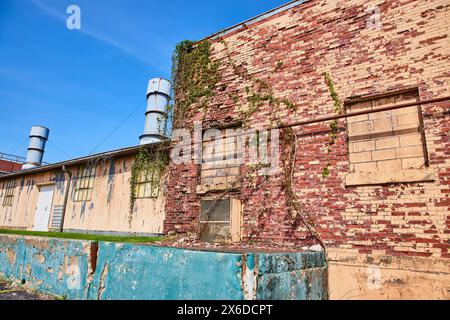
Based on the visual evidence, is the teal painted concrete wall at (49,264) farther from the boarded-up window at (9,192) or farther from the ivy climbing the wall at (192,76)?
the boarded-up window at (9,192)

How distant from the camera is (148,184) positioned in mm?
8883

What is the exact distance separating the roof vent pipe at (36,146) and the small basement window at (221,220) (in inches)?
837

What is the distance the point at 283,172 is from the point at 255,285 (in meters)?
3.37

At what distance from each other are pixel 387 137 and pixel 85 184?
1051 cm

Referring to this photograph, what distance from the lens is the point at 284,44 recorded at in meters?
6.71

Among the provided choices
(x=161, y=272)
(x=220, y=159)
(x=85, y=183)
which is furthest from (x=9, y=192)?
(x=161, y=272)

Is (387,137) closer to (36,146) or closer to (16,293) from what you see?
(16,293)

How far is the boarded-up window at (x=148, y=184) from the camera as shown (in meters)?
8.64

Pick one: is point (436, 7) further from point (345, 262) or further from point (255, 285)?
point (255, 285)

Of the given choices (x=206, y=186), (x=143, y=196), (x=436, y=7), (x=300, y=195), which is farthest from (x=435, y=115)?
(x=143, y=196)

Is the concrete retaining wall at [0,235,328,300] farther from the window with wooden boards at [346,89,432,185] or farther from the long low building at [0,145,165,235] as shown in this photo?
the long low building at [0,145,165,235]

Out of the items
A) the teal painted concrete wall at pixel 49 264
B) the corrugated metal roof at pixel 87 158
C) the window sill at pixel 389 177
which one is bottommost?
the teal painted concrete wall at pixel 49 264

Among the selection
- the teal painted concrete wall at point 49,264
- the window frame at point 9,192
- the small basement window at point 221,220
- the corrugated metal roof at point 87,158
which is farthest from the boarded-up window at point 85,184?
the window frame at point 9,192

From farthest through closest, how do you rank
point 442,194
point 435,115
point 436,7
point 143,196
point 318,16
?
point 143,196, point 318,16, point 436,7, point 435,115, point 442,194
